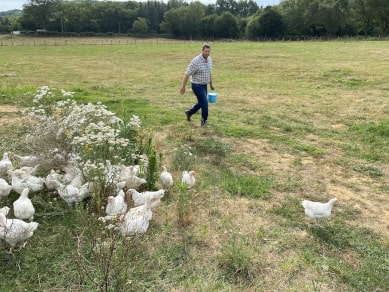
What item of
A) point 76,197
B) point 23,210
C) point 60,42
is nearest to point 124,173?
point 76,197

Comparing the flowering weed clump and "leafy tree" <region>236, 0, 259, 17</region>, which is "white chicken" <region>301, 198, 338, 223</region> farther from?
"leafy tree" <region>236, 0, 259, 17</region>

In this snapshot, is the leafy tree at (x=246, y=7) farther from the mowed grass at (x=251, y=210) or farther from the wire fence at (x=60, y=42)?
the mowed grass at (x=251, y=210)

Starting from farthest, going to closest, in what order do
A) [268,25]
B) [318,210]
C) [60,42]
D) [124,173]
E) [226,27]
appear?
[226,27]
[268,25]
[60,42]
[124,173]
[318,210]

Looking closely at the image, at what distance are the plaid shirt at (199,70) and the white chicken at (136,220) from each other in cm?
432

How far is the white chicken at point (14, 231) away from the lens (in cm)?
325

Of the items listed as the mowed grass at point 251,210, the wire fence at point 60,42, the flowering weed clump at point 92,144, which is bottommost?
the mowed grass at point 251,210

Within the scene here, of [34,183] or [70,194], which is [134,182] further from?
[34,183]

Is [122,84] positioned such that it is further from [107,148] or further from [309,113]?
[107,148]

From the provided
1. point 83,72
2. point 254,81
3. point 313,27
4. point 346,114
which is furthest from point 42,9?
point 346,114

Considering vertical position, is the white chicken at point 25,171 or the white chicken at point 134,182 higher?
the white chicken at point 25,171

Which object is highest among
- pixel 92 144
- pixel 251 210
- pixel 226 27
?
pixel 226 27

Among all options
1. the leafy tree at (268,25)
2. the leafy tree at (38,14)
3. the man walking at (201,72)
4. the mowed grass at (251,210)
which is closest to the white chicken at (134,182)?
the mowed grass at (251,210)

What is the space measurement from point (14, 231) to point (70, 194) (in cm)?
84

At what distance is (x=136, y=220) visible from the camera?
357cm
